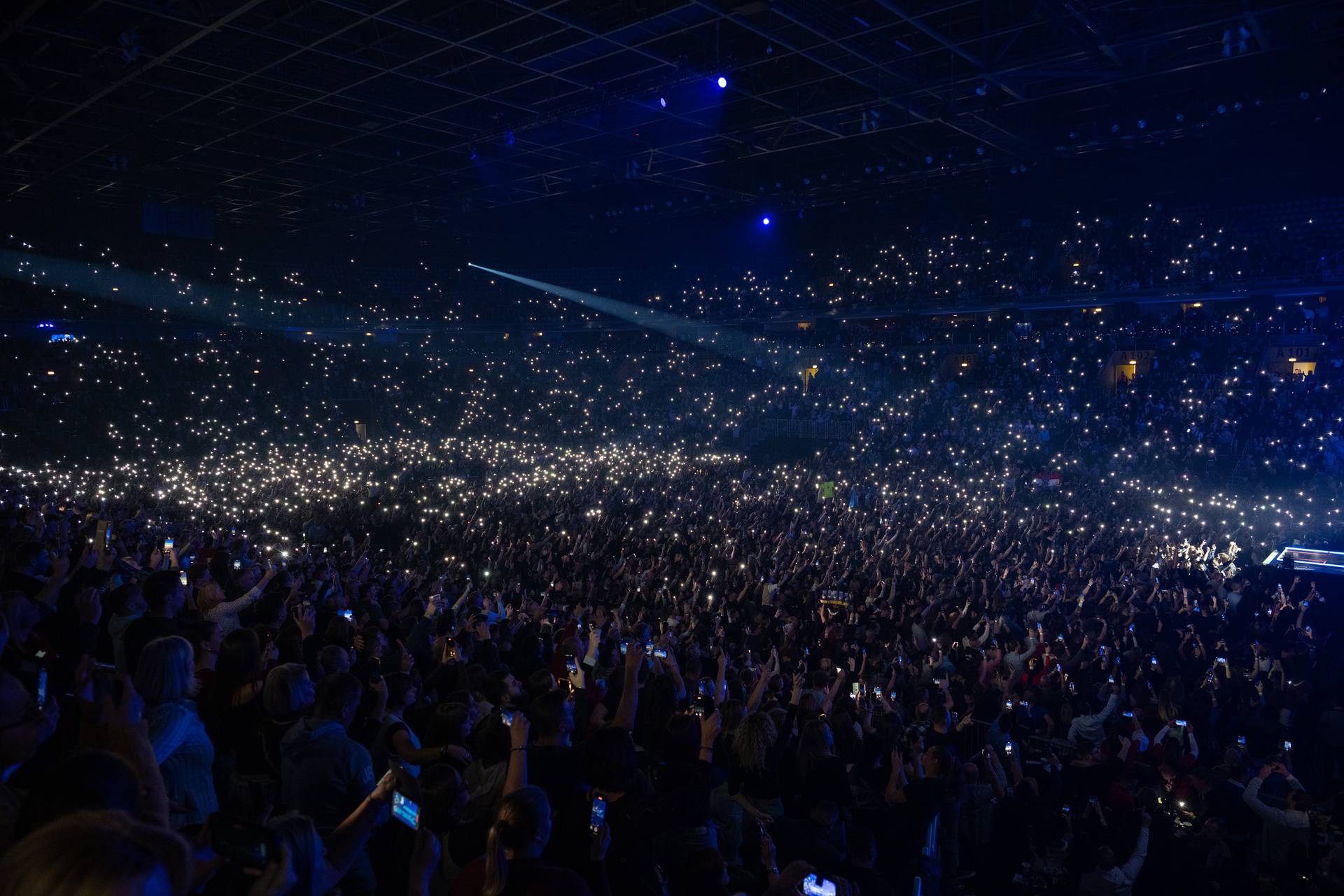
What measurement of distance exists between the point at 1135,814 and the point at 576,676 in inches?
128

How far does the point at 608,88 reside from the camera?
13375 millimetres

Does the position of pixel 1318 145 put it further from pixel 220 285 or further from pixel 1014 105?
pixel 220 285

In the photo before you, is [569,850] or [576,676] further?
[576,676]

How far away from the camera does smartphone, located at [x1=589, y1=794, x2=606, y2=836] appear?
2248 mm

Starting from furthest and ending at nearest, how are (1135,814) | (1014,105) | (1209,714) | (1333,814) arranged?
(1014,105)
(1209,714)
(1333,814)
(1135,814)

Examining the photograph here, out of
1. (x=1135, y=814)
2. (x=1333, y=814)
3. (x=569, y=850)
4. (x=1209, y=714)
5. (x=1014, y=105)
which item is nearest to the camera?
(x=569, y=850)

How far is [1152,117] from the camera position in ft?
50.3

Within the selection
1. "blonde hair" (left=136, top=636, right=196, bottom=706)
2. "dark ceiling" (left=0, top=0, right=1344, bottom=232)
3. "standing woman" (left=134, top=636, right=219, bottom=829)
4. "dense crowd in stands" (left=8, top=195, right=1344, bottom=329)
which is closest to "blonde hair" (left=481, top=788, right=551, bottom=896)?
"standing woman" (left=134, top=636, right=219, bottom=829)

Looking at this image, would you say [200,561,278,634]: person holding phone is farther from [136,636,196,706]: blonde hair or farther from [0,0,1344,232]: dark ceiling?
[0,0,1344,232]: dark ceiling

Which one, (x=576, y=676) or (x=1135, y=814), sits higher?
(x=576, y=676)

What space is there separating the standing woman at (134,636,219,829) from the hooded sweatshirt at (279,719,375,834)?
225 mm

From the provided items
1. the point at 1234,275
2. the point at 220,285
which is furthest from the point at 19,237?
the point at 1234,275

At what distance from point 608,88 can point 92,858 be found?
13.9m

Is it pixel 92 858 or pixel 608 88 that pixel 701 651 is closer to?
pixel 92 858
